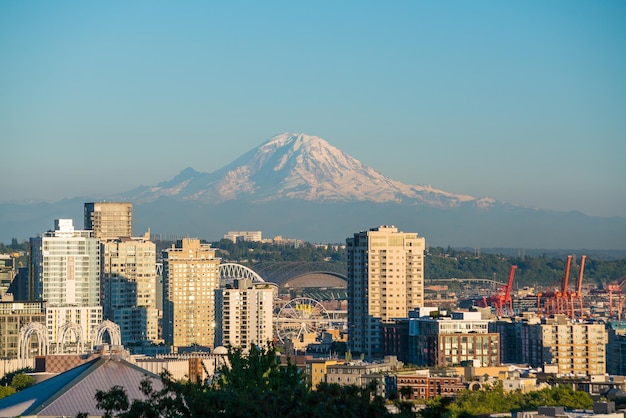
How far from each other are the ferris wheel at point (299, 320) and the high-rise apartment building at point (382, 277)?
16366 millimetres

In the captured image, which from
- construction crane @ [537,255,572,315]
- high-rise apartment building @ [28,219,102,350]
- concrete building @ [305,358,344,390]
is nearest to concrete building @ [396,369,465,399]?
concrete building @ [305,358,344,390]

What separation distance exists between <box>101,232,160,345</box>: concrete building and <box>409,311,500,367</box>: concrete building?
1223 inches

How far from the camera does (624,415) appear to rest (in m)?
59.8

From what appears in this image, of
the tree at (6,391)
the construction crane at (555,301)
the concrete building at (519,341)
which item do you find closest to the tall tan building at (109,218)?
the construction crane at (555,301)

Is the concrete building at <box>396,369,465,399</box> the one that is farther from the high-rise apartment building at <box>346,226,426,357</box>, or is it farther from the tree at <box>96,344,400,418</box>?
the tree at <box>96,344,400,418</box>

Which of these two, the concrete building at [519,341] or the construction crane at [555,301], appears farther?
the construction crane at [555,301]

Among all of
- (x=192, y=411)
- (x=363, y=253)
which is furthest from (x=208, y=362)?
(x=192, y=411)

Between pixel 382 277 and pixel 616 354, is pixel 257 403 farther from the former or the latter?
pixel 382 277

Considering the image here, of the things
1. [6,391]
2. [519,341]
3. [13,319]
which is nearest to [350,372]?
[6,391]

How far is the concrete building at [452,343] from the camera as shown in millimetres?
90000

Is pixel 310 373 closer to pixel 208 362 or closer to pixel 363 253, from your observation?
pixel 208 362

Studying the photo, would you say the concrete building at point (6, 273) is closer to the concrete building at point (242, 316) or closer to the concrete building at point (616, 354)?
the concrete building at point (242, 316)

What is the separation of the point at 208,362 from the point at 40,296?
124 ft

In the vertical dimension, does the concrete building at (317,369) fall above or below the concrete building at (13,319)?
below
